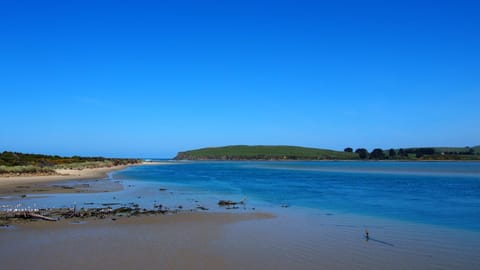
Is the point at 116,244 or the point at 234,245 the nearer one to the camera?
the point at 116,244

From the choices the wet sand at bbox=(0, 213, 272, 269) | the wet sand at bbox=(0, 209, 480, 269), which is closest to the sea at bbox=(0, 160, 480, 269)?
the wet sand at bbox=(0, 209, 480, 269)

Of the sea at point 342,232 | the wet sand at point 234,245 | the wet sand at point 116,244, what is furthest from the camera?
the sea at point 342,232

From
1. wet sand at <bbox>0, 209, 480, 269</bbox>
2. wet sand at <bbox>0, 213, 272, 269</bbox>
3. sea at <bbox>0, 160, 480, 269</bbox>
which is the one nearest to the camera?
wet sand at <bbox>0, 213, 272, 269</bbox>

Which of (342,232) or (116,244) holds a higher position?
(116,244)

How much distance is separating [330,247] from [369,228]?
3891 mm

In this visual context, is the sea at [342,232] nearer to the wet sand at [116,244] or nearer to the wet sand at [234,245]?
the wet sand at [234,245]

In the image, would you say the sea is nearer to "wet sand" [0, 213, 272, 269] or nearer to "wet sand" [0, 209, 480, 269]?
"wet sand" [0, 209, 480, 269]

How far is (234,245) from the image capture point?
12.5 m

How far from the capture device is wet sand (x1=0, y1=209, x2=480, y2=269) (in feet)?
33.7

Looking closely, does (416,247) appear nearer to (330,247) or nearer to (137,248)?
(330,247)

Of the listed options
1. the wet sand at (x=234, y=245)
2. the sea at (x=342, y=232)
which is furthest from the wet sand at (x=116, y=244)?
the sea at (x=342, y=232)

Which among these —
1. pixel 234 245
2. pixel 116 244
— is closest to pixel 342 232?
pixel 234 245

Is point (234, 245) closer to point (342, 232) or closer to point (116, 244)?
point (116, 244)

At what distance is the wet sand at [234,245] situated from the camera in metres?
10.3
